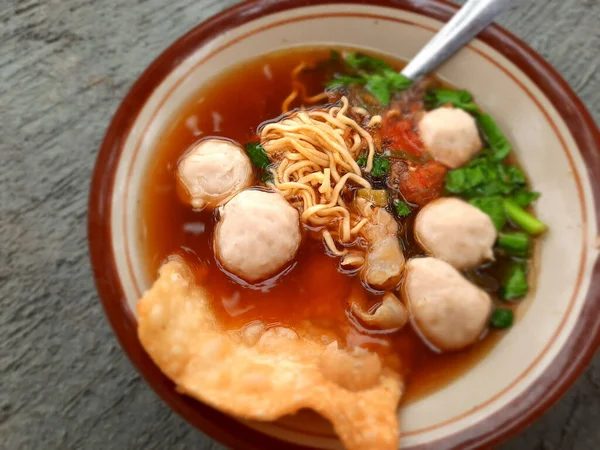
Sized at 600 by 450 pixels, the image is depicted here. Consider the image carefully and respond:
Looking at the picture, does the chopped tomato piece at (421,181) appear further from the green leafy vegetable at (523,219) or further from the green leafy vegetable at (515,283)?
the green leafy vegetable at (515,283)

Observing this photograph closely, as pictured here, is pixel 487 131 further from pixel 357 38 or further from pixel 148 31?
pixel 148 31

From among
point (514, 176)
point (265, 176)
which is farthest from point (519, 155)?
point (265, 176)

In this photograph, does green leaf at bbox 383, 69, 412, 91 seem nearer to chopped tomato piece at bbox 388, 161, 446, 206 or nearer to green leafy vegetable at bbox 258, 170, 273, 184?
chopped tomato piece at bbox 388, 161, 446, 206

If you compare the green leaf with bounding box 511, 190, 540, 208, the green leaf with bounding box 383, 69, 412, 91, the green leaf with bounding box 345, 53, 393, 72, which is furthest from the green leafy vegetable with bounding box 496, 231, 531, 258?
the green leaf with bounding box 345, 53, 393, 72

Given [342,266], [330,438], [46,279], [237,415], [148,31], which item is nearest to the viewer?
[237,415]

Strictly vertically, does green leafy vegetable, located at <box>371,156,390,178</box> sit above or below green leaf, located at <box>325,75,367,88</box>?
below

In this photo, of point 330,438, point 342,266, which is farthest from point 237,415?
point 342,266

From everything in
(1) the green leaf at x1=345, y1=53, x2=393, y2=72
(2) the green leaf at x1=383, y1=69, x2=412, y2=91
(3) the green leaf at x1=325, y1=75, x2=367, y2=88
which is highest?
(1) the green leaf at x1=345, y1=53, x2=393, y2=72
